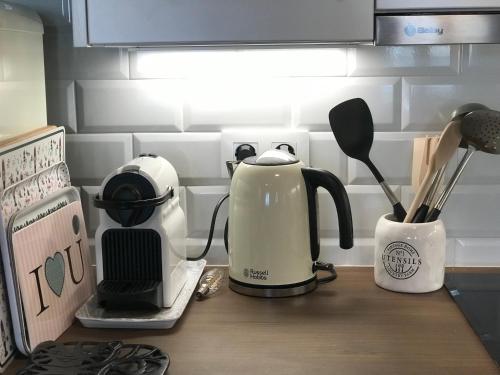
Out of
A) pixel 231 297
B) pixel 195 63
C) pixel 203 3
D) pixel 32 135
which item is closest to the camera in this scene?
pixel 203 3

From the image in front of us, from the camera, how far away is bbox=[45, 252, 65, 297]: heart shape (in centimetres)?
116

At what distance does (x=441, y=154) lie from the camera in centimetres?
131

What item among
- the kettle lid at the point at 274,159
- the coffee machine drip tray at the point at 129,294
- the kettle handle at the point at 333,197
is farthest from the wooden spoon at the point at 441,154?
the coffee machine drip tray at the point at 129,294

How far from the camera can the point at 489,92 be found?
1433 mm

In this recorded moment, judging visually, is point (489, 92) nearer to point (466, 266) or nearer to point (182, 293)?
point (466, 266)

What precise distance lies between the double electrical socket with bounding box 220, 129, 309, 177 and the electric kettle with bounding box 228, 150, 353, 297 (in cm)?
13

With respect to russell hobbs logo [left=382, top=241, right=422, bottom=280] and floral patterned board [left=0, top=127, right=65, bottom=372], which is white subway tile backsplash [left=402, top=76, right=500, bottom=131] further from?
floral patterned board [left=0, top=127, right=65, bottom=372]

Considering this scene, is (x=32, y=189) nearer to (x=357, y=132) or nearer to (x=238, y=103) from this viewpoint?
(x=238, y=103)

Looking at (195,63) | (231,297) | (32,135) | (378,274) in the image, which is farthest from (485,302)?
(32,135)

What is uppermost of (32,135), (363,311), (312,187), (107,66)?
(107,66)

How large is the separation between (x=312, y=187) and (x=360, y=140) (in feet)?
0.51

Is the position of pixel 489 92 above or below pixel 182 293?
above

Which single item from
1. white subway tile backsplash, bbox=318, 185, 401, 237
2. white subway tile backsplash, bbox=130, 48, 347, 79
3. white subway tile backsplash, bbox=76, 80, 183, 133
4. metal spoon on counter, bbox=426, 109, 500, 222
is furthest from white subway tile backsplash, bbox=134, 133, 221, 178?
metal spoon on counter, bbox=426, 109, 500, 222

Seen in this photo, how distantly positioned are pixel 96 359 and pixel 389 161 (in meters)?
0.73
